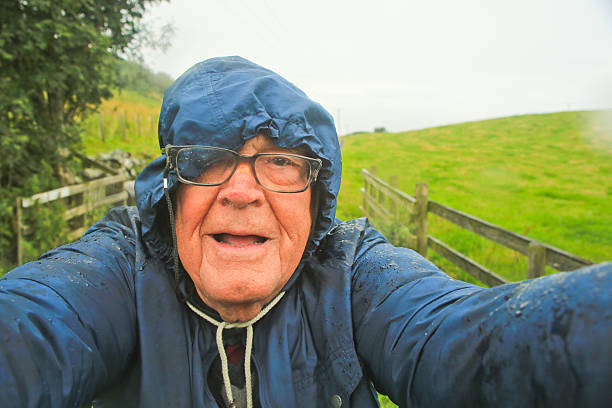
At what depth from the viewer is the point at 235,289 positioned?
4.38 ft

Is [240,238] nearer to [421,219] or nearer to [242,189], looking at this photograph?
[242,189]

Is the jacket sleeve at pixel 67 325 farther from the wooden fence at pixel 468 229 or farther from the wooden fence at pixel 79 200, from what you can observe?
the wooden fence at pixel 79 200

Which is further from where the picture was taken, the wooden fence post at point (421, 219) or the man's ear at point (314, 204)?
the wooden fence post at point (421, 219)

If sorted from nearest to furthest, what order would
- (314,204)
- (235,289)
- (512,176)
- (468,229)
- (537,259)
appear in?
(235,289)
(314,204)
(537,259)
(468,229)
(512,176)

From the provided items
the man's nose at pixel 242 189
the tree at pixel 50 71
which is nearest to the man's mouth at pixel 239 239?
the man's nose at pixel 242 189

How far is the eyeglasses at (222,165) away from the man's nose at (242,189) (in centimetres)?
2

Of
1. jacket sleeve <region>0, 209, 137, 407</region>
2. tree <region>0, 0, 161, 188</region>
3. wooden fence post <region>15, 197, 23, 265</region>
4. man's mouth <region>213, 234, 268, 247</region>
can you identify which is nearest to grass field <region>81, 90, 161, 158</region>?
tree <region>0, 0, 161, 188</region>

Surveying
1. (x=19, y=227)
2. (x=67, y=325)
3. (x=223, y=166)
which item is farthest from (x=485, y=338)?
(x=19, y=227)

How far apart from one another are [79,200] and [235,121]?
27.8 feet

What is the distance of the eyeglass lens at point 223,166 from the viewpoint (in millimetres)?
1403

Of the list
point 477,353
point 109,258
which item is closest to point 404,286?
point 477,353

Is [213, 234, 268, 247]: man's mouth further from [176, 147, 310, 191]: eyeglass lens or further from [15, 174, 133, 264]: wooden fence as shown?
[15, 174, 133, 264]: wooden fence

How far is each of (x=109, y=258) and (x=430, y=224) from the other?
9318mm

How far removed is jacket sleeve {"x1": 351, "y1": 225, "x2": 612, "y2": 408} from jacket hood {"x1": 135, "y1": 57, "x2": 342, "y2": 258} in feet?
1.59
